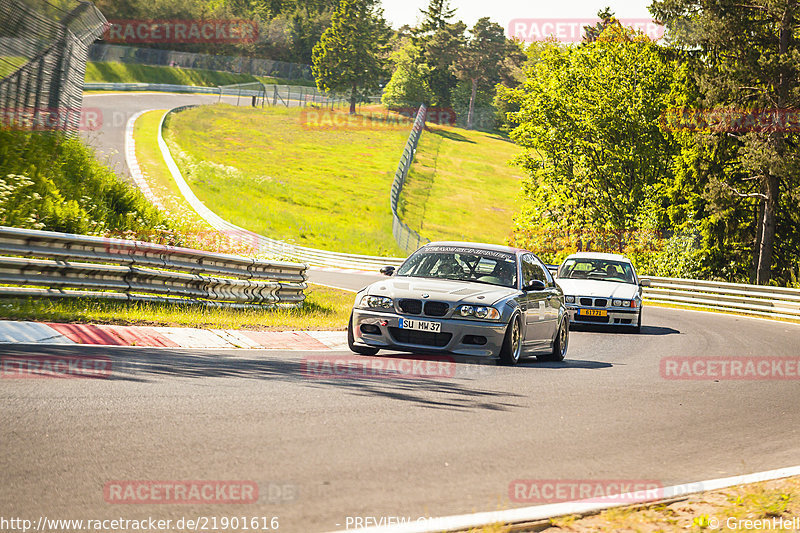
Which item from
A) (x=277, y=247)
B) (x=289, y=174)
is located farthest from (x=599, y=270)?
(x=289, y=174)

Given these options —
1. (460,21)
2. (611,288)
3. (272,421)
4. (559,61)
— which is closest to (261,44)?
(460,21)

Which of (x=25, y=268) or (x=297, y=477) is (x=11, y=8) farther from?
(x=297, y=477)

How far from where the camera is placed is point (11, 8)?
50.4 feet

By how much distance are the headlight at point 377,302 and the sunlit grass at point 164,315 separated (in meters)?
2.81

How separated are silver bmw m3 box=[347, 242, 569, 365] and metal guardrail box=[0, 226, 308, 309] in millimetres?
3921

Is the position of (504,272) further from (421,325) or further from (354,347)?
(354,347)

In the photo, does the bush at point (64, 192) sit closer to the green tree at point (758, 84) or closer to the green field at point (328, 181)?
the green tree at point (758, 84)

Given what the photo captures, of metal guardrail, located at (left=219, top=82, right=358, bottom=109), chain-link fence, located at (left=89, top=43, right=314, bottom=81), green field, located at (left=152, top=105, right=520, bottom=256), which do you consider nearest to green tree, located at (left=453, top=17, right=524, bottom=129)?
metal guardrail, located at (left=219, top=82, right=358, bottom=109)

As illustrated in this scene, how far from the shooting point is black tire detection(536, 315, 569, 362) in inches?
507

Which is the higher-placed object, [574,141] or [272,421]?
[574,141]

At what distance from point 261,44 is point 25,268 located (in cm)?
11655

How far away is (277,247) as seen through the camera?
45.3 m

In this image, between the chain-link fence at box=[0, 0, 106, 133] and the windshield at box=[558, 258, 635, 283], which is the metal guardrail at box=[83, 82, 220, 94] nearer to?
the chain-link fence at box=[0, 0, 106, 133]

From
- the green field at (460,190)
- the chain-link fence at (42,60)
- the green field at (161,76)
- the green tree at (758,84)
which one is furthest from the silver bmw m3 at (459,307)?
the green field at (161,76)
